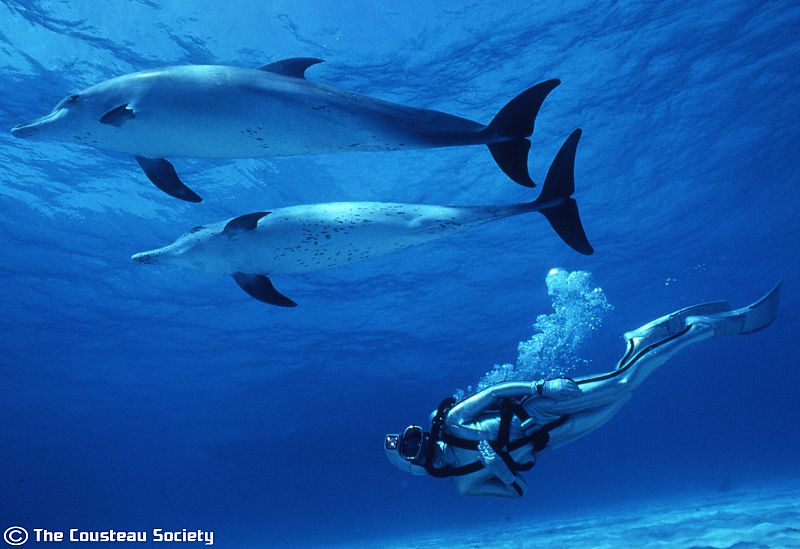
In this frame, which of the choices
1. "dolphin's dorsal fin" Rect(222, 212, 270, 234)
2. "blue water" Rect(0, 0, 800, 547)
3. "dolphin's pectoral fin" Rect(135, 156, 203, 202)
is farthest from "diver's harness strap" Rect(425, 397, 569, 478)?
"blue water" Rect(0, 0, 800, 547)

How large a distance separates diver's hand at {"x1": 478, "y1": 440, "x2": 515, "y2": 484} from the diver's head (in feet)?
2.09

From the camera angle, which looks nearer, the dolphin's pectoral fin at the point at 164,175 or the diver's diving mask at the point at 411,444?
the dolphin's pectoral fin at the point at 164,175

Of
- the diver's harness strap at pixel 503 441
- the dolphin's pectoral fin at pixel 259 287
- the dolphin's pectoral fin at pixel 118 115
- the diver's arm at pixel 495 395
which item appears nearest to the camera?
the dolphin's pectoral fin at pixel 118 115

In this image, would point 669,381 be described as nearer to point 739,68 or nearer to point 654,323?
point 739,68

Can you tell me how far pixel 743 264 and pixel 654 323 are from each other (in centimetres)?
2850

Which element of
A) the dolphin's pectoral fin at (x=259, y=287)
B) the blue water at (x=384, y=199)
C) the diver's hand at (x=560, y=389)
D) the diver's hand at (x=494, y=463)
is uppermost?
the blue water at (x=384, y=199)

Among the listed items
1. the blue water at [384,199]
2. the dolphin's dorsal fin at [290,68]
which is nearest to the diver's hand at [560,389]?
the dolphin's dorsal fin at [290,68]

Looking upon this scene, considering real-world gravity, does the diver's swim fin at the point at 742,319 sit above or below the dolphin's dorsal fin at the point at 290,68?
below

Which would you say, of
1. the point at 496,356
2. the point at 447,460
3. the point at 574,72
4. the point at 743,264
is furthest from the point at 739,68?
the point at 496,356

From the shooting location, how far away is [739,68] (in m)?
14.5

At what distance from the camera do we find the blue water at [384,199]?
1122cm

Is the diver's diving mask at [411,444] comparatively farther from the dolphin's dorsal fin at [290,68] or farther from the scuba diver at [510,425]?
the dolphin's dorsal fin at [290,68]

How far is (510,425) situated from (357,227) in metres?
2.94

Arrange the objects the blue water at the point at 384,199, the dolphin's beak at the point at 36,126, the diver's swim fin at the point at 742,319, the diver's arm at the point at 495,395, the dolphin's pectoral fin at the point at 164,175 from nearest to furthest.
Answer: the dolphin's beak at the point at 36,126, the dolphin's pectoral fin at the point at 164,175, the diver's arm at the point at 495,395, the diver's swim fin at the point at 742,319, the blue water at the point at 384,199
